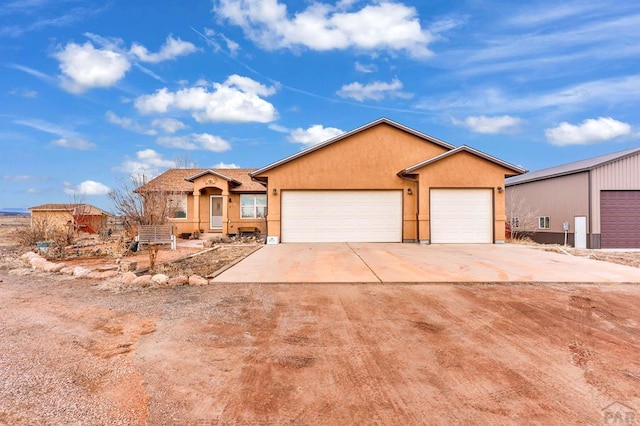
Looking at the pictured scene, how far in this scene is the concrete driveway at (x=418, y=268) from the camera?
7.79 metres

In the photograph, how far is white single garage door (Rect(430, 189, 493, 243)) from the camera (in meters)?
15.5

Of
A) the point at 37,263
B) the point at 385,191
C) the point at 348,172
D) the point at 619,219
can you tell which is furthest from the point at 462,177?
the point at 37,263

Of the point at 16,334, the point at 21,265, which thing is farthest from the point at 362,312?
the point at 21,265

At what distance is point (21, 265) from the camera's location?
1042cm

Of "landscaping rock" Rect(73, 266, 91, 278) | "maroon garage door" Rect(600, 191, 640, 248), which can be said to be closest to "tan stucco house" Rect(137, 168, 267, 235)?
"landscaping rock" Rect(73, 266, 91, 278)

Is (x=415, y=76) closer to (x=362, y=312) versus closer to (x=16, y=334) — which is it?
(x=362, y=312)

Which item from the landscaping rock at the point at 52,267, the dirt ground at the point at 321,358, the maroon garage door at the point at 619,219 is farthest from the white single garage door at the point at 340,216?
the maroon garage door at the point at 619,219

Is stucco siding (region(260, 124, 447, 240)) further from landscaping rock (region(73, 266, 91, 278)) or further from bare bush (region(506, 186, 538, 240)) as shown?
bare bush (region(506, 186, 538, 240))

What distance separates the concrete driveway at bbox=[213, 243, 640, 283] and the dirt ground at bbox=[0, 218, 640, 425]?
1290 mm

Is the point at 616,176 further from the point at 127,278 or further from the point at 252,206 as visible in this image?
the point at 127,278

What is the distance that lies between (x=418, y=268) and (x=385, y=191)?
25.1 feet

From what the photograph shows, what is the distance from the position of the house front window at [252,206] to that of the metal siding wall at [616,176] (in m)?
17.9

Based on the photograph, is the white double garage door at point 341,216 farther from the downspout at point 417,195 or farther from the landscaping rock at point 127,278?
the landscaping rock at point 127,278

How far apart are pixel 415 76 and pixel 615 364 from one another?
20267 mm
